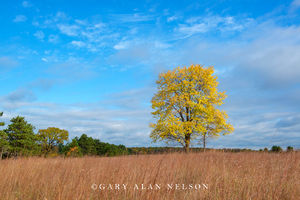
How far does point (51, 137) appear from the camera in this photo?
114ft

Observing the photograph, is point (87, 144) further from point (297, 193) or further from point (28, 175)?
point (297, 193)

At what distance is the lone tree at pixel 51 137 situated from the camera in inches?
1346

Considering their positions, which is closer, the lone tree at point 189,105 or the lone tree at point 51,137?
the lone tree at point 189,105

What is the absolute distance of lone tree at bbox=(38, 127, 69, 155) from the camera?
34188 mm

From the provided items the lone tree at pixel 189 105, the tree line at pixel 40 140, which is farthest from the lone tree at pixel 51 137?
the lone tree at pixel 189 105

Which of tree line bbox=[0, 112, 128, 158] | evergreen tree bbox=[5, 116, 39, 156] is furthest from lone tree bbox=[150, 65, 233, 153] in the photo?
evergreen tree bbox=[5, 116, 39, 156]

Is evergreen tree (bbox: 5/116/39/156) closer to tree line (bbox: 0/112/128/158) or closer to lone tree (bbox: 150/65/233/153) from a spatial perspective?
tree line (bbox: 0/112/128/158)

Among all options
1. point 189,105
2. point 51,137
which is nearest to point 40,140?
point 51,137

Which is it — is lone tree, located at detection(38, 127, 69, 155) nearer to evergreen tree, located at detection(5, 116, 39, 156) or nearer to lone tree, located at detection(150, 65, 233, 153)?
evergreen tree, located at detection(5, 116, 39, 156)

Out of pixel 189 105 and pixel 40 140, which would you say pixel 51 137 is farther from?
pixel 189 105

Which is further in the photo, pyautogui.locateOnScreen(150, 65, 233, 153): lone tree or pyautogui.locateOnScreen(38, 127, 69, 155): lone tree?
pyautogui.locateOnScreen(38, 127, 69, 155): lone tree

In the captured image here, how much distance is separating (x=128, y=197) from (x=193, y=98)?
18.9 meters

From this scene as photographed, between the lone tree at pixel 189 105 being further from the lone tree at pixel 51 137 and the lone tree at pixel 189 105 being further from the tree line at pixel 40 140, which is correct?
the lone tree at pixel 51 137

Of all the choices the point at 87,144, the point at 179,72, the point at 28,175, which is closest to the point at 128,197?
the point at 28,175
